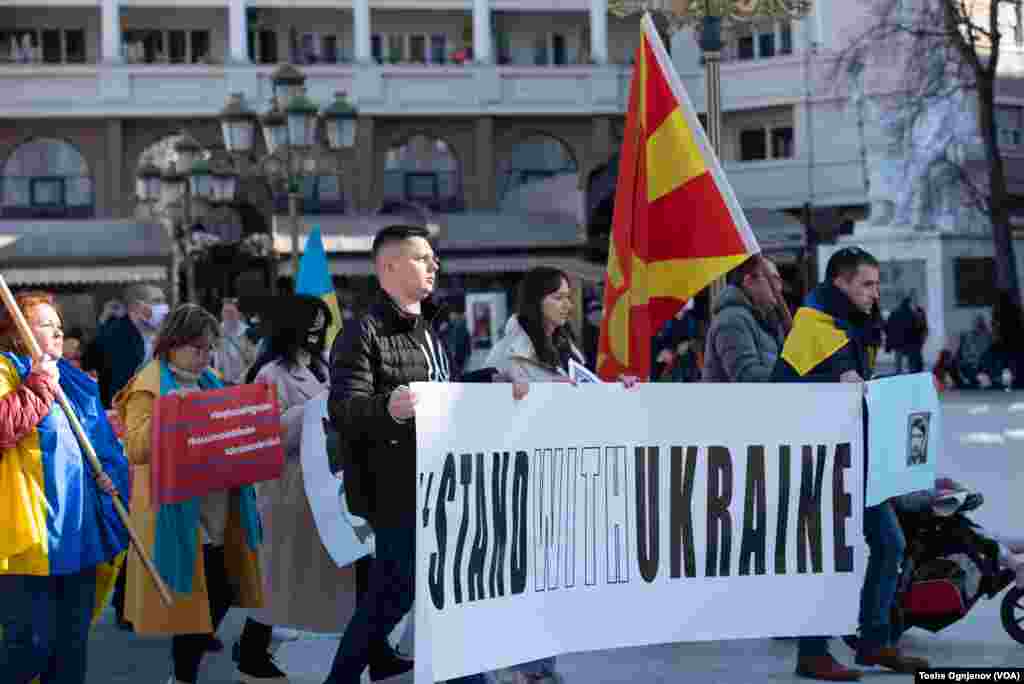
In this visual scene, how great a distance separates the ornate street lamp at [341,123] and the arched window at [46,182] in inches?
970

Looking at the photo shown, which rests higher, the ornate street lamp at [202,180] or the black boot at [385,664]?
the ornate street lamp at [202,180]

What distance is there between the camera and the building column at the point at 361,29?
4609cm

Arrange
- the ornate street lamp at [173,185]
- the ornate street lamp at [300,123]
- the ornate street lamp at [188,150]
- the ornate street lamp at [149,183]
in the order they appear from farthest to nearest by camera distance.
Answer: the ornate street lamp at [149,183] < the ornate street lamp at [173,185] < the ornate street lamp at [188,150] < the ornate street lamp at [300,123]

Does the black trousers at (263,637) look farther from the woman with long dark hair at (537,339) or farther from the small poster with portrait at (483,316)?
the small poster with portrait at (483,316)

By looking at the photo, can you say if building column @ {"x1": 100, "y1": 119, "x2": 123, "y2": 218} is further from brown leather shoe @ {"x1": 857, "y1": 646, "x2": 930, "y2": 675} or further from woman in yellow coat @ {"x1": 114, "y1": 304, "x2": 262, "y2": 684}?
brown leather shoe @ {"x1": 857, "y1": 646, "x2": 930, "y2": 675}

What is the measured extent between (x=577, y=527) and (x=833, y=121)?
132ft

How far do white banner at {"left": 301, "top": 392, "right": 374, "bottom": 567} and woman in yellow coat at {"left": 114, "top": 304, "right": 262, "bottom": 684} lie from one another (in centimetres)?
27

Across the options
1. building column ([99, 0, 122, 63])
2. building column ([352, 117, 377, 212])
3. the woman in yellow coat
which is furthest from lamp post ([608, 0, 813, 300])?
building column ([99, 0, 122, 63])

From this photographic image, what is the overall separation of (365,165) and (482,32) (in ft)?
16.2

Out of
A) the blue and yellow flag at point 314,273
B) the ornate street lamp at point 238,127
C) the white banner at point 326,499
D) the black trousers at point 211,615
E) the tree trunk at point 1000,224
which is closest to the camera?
the black trousers at point 211,615

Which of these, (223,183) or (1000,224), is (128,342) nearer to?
(223,183)

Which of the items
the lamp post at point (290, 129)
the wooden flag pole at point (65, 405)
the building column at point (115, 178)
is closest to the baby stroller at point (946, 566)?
the wooden flag pole at point (65, 405)

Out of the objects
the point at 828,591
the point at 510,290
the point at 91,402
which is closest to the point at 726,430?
the point at 828,591

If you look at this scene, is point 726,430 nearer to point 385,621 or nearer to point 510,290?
point 385,621
